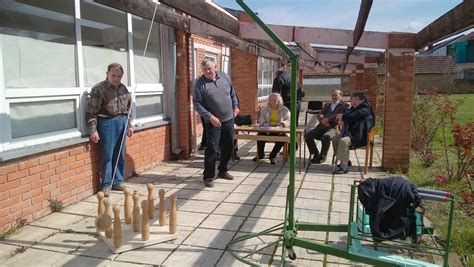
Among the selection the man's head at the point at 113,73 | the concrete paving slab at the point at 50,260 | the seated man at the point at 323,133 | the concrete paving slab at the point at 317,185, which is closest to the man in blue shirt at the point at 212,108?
the man's head at the point at 113,73

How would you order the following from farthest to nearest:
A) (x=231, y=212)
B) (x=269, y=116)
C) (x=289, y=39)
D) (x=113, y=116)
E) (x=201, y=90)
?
(x=269, y=116)
(x=289, y=39)
(x=201, y=90)
(x=113, y=116)
(x=231, y=212)

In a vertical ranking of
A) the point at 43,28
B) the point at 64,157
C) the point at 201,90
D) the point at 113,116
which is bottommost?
the point at 64,157

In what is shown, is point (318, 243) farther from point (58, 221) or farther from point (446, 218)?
point (58, 221)

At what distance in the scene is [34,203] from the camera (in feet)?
12.5

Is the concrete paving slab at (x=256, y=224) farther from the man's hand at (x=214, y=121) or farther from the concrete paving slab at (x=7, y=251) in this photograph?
the concrete paving slab at (x=7, y=251)

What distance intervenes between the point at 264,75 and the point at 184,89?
342 inches

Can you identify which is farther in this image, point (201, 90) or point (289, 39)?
point (289, 39)

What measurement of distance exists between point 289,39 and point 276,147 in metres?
1.87

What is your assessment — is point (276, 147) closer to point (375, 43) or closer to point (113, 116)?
point (375, 43)

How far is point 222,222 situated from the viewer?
382 centimetres

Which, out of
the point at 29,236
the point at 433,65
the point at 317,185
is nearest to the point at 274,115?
the point at 317,185

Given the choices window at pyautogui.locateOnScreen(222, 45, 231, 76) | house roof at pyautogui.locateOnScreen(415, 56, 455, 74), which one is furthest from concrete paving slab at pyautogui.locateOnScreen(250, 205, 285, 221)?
house roof at pyautogui.locateOnScreen(415, 56, 455, 74)

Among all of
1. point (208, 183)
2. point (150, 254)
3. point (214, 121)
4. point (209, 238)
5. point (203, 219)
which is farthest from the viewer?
point (208, 183)

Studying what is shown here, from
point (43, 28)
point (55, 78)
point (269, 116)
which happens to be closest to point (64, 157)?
point (55, 78)
